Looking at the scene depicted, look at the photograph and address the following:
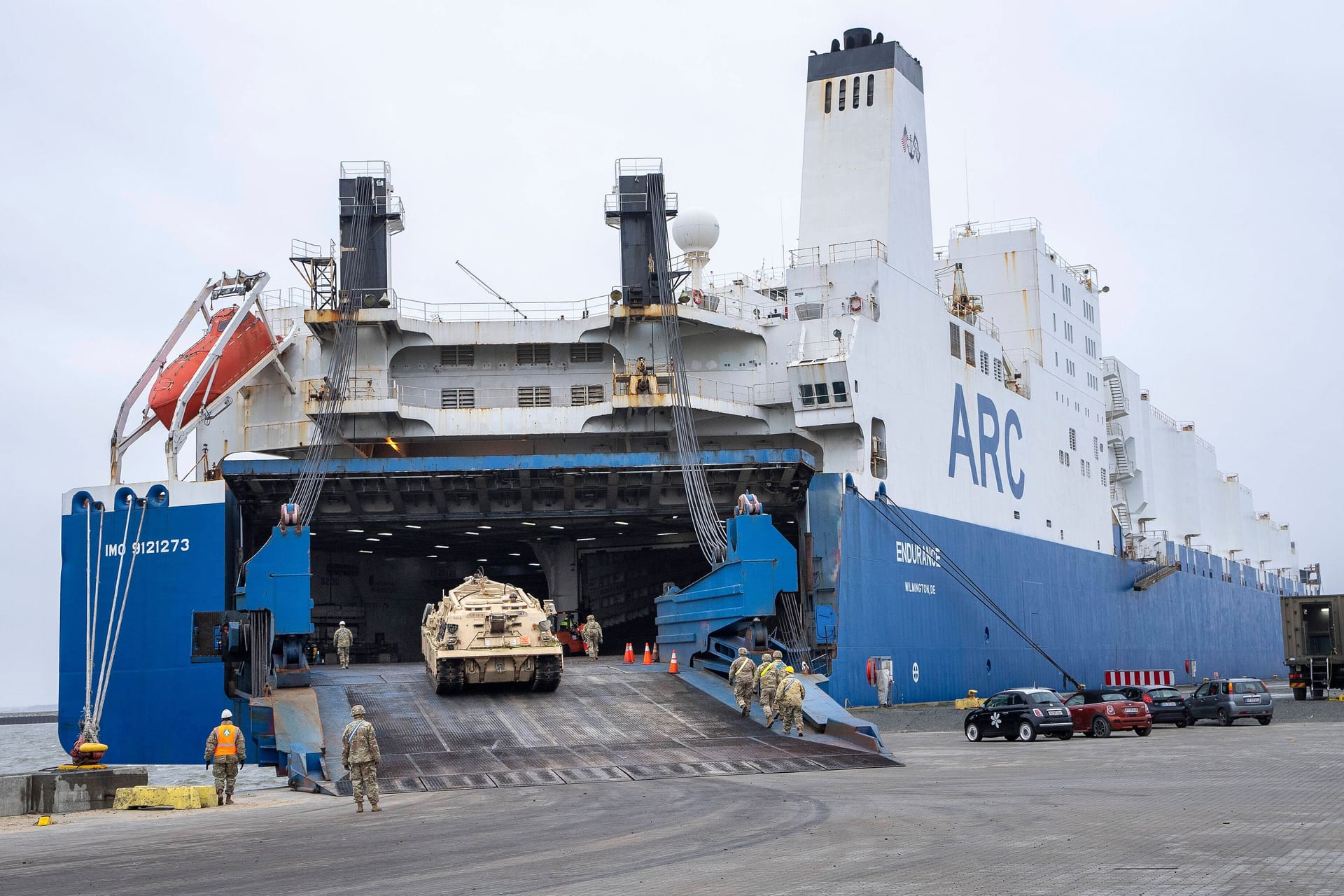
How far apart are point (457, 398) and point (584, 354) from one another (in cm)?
387

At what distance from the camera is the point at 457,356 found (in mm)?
Result: 38688

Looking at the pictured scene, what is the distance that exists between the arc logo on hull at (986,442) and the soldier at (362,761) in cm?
2913

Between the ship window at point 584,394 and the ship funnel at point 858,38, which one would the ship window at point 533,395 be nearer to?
the ship window at point 584,394

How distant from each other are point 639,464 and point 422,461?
17.9 feet

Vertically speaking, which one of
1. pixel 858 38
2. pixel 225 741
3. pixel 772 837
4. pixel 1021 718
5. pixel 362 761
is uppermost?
pixel 858 38

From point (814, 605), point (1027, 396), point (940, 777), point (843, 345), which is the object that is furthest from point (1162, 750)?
point (1027, 396)

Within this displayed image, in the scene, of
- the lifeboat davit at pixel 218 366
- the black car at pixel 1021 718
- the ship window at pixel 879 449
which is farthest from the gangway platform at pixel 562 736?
the ship window at pixel 879 449

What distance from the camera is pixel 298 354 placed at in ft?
126

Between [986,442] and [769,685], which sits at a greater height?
[986,442]

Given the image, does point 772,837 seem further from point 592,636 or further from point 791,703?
point 592,636

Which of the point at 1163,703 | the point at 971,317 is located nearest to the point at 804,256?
the point at 971,317

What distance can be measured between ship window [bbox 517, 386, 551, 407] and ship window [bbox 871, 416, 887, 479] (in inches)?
374

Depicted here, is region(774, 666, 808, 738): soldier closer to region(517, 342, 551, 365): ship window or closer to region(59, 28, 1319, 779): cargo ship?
region(59, 28, 1319, 779): cargo ship

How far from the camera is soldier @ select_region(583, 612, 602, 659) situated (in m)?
38.5
